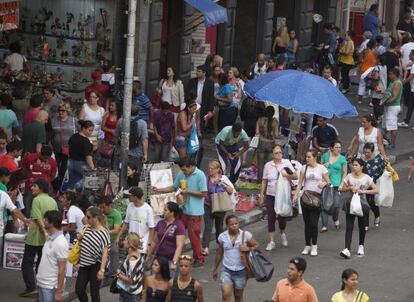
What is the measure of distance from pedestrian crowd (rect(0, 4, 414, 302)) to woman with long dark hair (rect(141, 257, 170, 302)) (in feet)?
0.04

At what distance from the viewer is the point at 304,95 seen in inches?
878

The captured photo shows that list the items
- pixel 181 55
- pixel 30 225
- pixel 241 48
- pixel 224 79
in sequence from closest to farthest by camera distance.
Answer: pixel 30 225 → pixel 224 79 → pixel 181 55 → pixel 241 48

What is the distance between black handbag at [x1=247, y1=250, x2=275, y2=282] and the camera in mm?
16203

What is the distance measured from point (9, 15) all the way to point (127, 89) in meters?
→ 5.26

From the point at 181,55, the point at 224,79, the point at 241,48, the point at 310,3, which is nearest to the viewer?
the point at 224,79

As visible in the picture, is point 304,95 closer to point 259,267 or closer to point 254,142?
point 254,142

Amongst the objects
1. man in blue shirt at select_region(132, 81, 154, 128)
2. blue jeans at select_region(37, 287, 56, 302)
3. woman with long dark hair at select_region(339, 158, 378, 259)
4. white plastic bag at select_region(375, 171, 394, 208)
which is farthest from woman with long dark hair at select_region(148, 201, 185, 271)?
man in blue shirt at select_region(132, 81, 154, 128)

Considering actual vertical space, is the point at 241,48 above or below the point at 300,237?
above

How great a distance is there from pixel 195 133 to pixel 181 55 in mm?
6298

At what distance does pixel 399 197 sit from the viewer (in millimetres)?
24562

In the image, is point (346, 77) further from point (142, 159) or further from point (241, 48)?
point (142, 159)

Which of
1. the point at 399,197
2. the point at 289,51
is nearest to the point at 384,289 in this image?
the point at 399,197

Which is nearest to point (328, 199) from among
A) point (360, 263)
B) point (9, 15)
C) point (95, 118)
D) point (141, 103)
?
point (360, 263)

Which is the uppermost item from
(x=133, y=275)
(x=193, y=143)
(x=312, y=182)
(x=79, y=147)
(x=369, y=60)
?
(x=369, y=60)
